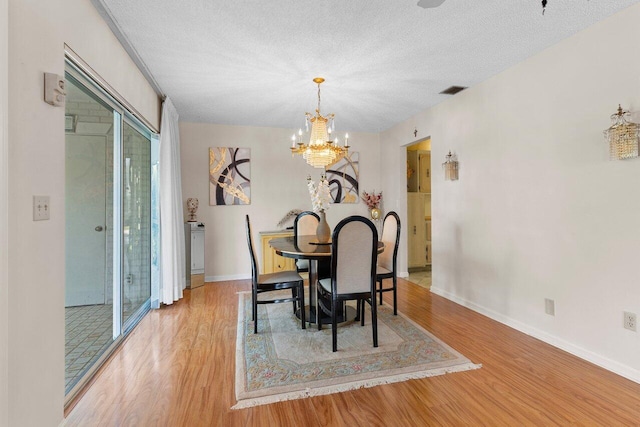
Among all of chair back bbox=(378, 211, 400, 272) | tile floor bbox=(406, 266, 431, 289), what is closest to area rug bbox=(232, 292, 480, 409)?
chair back bbox=(378, 211, 400, 272)

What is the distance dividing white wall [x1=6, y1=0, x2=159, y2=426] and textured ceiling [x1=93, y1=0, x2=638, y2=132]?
0.75 meters

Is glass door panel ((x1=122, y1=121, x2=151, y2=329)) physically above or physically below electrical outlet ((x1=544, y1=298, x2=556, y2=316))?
above

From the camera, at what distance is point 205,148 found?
4.78 m

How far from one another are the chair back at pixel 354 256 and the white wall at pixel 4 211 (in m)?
1.74

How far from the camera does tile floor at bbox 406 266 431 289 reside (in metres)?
4.51

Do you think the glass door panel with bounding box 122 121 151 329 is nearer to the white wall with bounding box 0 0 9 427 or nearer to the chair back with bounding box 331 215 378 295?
the white wall with bounding box 0 0 9 427

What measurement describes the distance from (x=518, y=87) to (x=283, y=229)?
364 centimetres

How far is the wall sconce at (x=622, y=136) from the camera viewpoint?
6.41 ft

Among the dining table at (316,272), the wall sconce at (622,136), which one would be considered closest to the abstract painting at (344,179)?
the dining table at (316,272)

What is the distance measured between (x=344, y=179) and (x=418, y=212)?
1.47 metres

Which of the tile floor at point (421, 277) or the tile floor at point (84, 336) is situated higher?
the tile floor at point (84, 336)

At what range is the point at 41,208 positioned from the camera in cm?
142

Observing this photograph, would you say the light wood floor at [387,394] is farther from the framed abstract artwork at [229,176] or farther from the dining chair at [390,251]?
the framed abstract artwork at [229,176]

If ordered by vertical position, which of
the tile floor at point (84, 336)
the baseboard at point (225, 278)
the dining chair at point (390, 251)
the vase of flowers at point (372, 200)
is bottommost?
the baseboard at point (225, 278)
